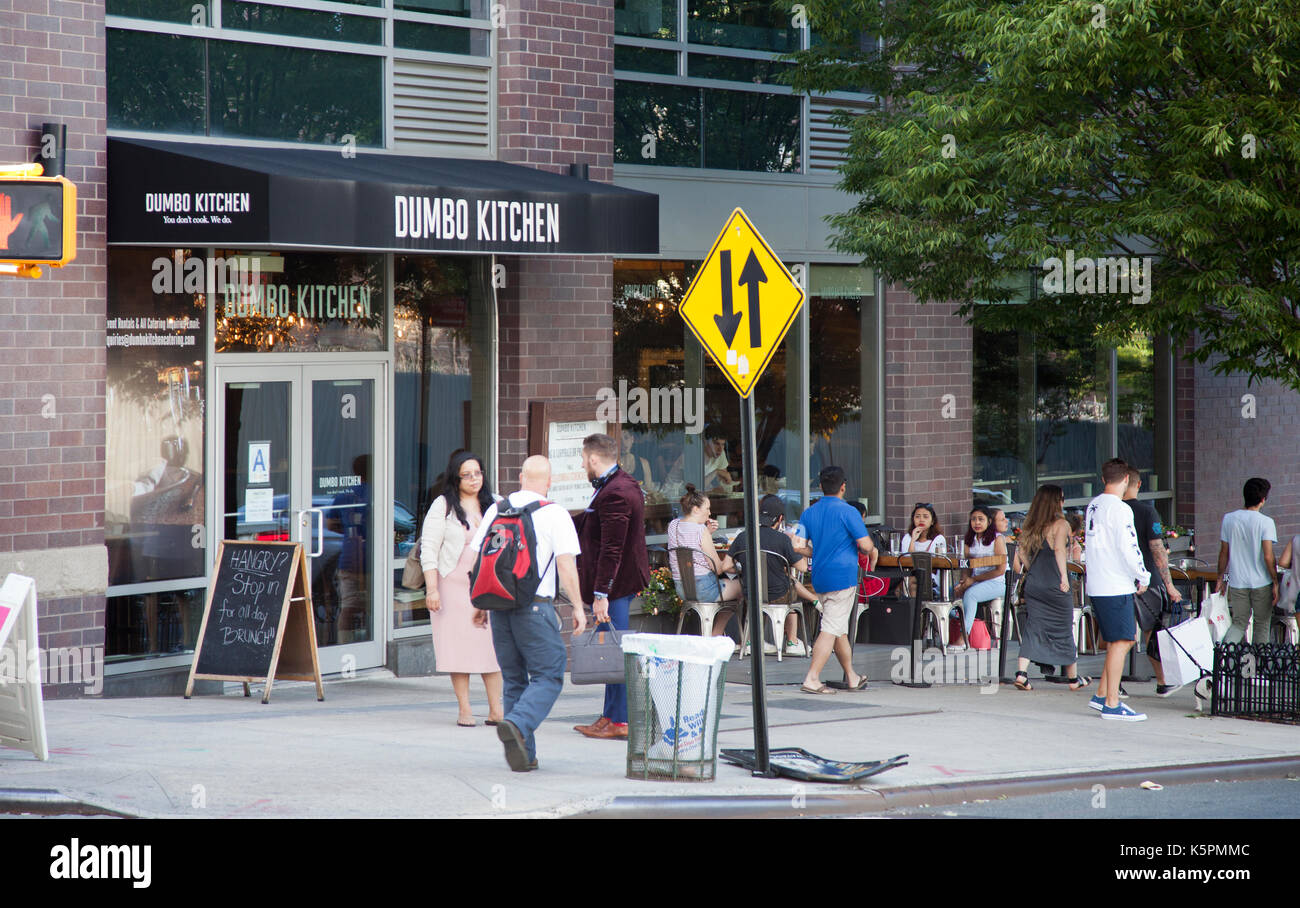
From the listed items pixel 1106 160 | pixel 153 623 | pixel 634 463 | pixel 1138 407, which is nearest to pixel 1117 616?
pixel 1106 160

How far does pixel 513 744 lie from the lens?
8062 mm

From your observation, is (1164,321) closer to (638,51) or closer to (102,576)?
(638,51)

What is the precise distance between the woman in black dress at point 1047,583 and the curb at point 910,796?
2.70m

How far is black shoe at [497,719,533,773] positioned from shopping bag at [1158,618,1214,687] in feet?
18.7

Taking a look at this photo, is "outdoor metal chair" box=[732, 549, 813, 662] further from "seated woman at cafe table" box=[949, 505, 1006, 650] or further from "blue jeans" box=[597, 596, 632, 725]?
"blue jeans" box=[597, 596, 632, 725]

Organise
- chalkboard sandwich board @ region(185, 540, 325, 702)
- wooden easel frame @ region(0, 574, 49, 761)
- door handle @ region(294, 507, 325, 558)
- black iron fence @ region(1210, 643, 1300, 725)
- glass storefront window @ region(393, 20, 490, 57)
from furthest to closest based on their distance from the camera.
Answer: glass storefront window @ region(393, 20, 490, 57) → door handle @ region(294, 507, 325, 558) → black iron fence @ region(1210, 643, 1300, 725) → chalkboard sandwich board @ region(185, 540, 325, 702) → wooden easel frame @ region(0, 574, 49, 761)

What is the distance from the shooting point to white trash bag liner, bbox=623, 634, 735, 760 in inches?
314

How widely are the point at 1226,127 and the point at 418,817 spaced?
7.54 meters

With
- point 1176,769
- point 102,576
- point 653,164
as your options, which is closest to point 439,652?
point 102,576

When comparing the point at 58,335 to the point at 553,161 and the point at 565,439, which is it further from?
the point at 553,161

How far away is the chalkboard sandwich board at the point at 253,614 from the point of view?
1074 cm

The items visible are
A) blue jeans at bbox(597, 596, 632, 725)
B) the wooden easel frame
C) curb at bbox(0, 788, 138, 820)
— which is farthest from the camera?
blue jeans at bbox(597, 596, 632, 725)

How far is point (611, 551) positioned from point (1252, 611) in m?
7.08

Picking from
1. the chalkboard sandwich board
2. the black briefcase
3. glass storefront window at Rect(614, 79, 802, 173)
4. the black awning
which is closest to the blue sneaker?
the black briefcase
